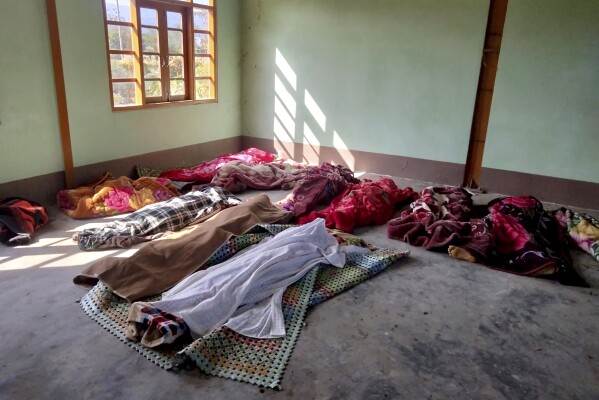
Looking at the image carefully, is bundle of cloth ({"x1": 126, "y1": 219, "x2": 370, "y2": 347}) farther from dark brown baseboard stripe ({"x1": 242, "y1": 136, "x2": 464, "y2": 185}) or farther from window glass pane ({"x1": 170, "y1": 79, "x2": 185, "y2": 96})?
window glass pane ({"x1": 170, "y1": 79, "x2": 185, "y2": 96})

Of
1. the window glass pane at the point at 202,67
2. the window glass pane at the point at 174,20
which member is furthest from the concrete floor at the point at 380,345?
the window glass pane at the point at 202,67

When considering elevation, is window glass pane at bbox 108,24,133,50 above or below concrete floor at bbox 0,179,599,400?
above

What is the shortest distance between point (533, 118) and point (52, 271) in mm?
4927

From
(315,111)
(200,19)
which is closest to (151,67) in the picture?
(200,19)

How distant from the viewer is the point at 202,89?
243 inches

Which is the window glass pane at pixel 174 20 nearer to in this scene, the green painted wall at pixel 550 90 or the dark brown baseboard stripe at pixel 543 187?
the green painted wall at pixel 550 90

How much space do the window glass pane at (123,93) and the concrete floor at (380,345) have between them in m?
2.36

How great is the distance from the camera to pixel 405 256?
341 cm

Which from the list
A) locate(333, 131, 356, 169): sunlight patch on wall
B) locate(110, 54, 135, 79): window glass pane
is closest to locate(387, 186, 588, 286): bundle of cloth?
locate(333, 131, 356, 169): sunlight patch on wall

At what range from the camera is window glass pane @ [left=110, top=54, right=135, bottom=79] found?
487cm

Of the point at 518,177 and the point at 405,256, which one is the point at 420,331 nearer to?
the point at 405,256

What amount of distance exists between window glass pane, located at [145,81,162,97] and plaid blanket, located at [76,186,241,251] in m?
1.82

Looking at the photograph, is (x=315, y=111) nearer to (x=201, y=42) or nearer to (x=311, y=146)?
(x=311, y=146)

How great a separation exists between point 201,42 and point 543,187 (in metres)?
4.66
